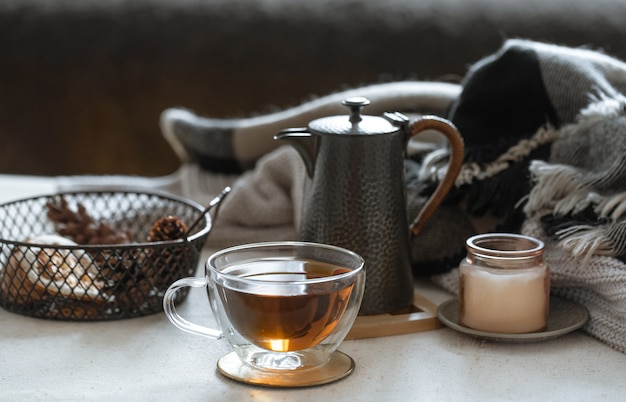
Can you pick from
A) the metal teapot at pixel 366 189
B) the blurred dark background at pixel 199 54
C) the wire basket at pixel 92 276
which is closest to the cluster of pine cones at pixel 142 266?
the wire basket at pixel 92 276

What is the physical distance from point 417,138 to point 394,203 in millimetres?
281

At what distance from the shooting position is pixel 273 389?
0.66 m

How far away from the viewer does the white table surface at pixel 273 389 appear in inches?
26.1

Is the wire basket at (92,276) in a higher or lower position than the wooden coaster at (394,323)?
higher

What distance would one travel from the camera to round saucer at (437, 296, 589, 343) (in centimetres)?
74

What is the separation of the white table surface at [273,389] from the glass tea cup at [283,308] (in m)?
0.02

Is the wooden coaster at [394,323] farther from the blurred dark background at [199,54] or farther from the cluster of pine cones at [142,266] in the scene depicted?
the blurred dark background at [199,54]

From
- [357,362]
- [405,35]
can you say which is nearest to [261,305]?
[357,362]

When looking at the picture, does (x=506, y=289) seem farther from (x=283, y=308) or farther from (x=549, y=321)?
(x=283, y=308)

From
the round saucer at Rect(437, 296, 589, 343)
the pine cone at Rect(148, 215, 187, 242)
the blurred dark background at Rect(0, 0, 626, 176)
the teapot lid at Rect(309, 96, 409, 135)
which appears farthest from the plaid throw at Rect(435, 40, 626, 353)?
the blurred dark background at Rect(0, 0, 626, 176)

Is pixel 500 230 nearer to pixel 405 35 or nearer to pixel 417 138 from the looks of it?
pixel 417 138

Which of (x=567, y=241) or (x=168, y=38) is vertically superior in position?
(x=168, y=38)

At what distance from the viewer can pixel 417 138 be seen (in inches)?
41.4

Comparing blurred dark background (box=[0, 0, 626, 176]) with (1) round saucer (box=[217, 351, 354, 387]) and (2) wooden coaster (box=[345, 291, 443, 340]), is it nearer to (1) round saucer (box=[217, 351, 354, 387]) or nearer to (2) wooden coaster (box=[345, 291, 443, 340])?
(2) wooden coaster (box=[345, 291, 443, 340])
